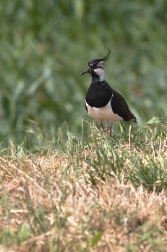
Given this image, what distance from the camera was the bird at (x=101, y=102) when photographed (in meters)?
6.12

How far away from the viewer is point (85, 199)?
4348 millimetres

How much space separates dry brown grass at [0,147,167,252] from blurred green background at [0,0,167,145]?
4.28 metres

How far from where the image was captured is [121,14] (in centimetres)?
1152

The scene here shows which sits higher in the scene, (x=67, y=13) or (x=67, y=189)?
(x=67, y=13)

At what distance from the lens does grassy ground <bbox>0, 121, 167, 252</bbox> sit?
397 centimetres

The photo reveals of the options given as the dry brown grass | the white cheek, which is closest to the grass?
the dry brown grass

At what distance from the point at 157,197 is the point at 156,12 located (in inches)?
296

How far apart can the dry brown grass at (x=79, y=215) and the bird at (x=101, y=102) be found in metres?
1.52

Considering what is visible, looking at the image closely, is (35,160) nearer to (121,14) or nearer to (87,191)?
(87,191)

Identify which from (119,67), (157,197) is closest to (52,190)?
(157,197)

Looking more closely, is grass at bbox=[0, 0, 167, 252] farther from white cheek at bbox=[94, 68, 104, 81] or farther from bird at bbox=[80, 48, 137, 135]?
white cheek at bbox=[94, 68, 104, 81]

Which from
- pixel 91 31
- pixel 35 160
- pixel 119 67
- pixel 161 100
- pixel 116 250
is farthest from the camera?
pixel 91 31

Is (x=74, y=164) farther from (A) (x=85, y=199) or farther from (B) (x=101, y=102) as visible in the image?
(B) (x=101, y=102)

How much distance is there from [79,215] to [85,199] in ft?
0.74
